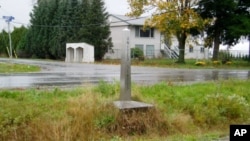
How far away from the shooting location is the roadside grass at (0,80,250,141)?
8906 mm

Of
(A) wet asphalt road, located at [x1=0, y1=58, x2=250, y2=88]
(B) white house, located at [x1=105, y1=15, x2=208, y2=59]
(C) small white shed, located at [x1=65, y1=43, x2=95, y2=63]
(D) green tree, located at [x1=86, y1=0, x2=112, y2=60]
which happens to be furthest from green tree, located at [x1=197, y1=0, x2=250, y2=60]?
(B) white house, located at [x1=105, y1=15, x2=208, y2=59]

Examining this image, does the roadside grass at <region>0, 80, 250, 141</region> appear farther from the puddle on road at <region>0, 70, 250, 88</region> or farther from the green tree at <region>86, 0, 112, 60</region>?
the green tree at <region>86, 0, 112, 60</region>

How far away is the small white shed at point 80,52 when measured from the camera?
47.9 meters

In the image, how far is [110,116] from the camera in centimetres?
965

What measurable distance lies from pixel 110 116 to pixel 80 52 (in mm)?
40039

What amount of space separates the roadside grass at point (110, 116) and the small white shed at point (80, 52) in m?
35.1

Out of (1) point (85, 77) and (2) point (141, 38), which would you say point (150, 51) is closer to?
(2) point (141, 38)

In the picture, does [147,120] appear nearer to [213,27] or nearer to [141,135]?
[141,135]

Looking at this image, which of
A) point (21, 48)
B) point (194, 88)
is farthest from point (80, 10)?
point (194, 88)

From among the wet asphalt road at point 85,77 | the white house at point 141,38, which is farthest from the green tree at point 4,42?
the wet asphalt road at point 85,77

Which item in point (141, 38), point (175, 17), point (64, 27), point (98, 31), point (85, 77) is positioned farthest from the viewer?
point (141, 38)

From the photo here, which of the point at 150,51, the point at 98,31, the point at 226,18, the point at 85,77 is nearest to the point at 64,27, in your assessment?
the point at 98,31

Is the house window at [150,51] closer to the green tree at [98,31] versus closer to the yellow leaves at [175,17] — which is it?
the green tree at [98,31]

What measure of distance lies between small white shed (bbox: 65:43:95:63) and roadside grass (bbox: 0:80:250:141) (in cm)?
3513
